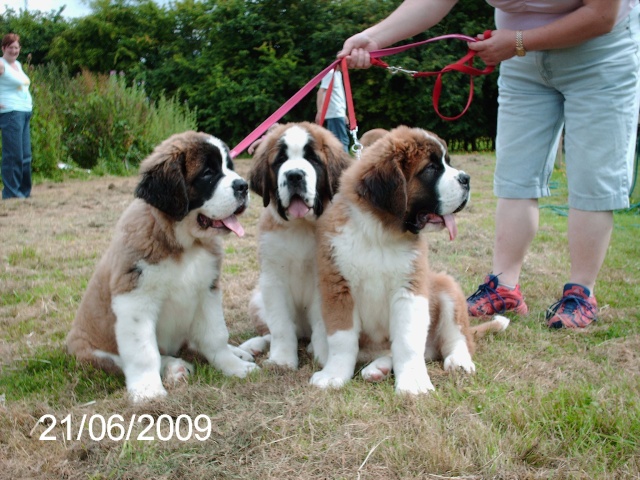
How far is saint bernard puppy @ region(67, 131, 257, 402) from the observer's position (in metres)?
2.92

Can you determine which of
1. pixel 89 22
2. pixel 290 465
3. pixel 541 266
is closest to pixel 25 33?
pixel 89 22

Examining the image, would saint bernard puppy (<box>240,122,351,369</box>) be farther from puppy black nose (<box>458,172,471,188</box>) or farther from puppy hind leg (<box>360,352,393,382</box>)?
puppy black nose (<box>458,172,471,188</box>)

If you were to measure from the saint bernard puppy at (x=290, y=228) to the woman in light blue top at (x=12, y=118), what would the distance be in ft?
24.1

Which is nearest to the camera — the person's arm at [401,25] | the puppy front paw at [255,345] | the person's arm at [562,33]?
the person's arm at [562,33]

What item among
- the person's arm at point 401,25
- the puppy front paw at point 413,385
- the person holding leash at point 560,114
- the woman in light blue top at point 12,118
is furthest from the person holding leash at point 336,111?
the puppy front paw at point 413,385

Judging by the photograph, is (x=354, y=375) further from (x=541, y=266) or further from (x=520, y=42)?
(x=541, y=266)

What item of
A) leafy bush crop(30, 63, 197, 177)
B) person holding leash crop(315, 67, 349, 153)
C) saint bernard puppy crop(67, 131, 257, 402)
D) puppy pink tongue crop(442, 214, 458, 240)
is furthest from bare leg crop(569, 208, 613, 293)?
leafy bush crop(30, 63, 197, 177)

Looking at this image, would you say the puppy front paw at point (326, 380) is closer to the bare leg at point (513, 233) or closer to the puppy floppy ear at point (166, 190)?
the puppy floppy ear at point (166, 190)

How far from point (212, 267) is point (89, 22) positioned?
23.5 m

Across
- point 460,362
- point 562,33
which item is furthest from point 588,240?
point 460,362

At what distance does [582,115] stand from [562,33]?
0.51 metres

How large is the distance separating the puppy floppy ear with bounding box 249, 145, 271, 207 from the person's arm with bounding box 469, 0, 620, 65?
4.69 ft

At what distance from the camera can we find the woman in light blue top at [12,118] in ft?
30.1

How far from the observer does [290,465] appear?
2.13 meters
